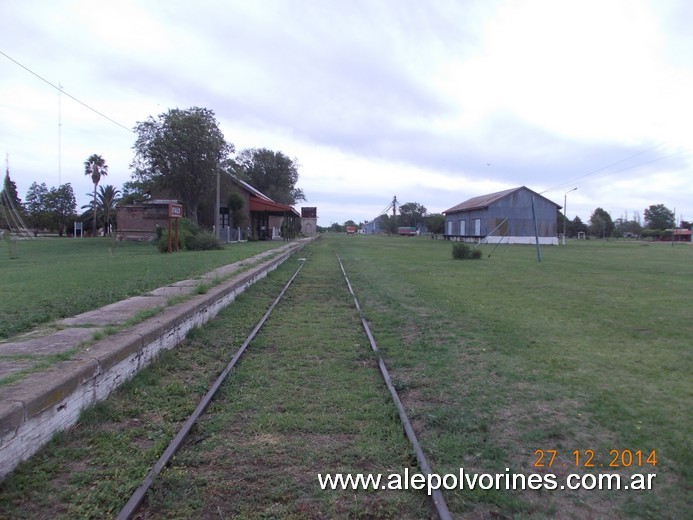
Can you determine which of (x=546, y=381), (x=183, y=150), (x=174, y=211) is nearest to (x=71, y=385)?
(x=546, y=381)

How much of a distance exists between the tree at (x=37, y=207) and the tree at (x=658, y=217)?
139978 millimetres

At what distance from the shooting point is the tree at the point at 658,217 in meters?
130

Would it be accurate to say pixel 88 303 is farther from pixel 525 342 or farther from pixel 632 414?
pixel 632 414

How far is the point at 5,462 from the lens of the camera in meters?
3.19

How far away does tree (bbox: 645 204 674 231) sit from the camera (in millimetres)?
130125

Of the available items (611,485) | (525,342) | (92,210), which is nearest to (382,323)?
(525,342)

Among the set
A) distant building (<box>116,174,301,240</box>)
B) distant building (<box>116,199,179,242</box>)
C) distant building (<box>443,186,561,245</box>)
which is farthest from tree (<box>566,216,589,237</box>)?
distant building (<box>116,199,179,242</box>)

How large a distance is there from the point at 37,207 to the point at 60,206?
4898 millimetres

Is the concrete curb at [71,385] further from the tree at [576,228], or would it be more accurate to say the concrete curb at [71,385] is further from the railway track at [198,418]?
the tree at [576,228]

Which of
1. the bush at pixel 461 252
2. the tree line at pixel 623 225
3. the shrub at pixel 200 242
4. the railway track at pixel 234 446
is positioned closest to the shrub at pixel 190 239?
the shrub at pixel 200 242

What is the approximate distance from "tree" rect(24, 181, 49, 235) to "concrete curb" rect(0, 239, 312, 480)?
90195mm

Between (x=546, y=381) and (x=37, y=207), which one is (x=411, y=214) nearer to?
(x=37, y=207)

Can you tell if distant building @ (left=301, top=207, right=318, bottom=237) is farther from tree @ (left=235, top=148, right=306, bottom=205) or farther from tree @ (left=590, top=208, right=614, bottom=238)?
tree @ (left=590, top=208, right=614, bottom=238)

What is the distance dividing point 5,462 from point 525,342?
6291 millimetres
